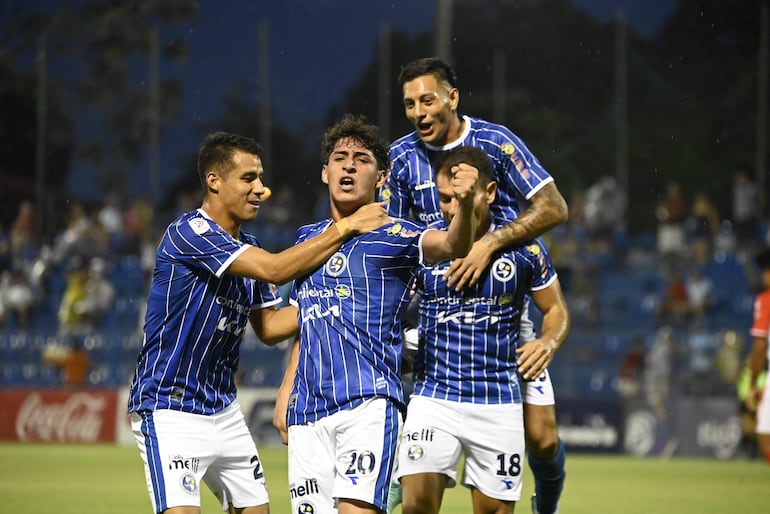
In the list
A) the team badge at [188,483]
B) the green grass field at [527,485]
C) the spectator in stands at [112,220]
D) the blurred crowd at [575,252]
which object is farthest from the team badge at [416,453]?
the spectator in stands at [112,220]

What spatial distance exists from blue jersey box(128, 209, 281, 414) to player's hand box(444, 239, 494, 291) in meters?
1.19

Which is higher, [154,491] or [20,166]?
[20,166]

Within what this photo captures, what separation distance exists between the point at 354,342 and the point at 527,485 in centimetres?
801

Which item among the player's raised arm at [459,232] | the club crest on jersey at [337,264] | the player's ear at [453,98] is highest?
the player's ear at [453,98]

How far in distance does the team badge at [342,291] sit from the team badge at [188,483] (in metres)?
1.09

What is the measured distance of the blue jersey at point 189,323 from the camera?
5.76 m

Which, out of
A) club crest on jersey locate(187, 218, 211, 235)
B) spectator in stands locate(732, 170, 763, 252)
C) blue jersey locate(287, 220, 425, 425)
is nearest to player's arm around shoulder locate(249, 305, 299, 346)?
blue jersey locate(287, 220, 425, 425)

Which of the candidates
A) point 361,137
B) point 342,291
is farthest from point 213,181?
point 342,291

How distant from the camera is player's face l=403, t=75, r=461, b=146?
675 centimetres

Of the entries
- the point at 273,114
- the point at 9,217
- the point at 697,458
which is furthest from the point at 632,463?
the point at 9,217

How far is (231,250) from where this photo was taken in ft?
18.8

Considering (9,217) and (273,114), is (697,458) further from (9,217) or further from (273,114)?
(9,217)

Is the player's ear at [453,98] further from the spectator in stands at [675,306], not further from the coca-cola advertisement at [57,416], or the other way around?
the coca-cola advertisement at [57,416]

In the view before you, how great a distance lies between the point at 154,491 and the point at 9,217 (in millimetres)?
16714
